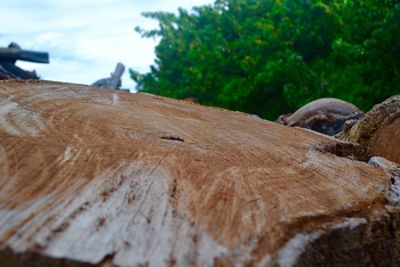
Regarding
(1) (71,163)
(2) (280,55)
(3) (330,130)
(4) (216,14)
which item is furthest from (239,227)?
(4) (216,14)

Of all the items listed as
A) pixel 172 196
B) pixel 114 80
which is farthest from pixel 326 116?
pixel 114 80

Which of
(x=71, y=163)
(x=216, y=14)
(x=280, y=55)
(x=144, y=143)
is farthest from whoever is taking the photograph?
(x=216, y=14)

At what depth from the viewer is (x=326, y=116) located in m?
3.71

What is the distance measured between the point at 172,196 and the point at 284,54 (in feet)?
28.3

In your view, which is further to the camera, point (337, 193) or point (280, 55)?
point (280, 55)

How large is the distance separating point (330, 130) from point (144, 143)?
2.40m

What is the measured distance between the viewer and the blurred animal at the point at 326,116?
360cm

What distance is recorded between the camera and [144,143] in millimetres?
1421

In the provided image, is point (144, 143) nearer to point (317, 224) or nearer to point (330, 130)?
point (317, 224)

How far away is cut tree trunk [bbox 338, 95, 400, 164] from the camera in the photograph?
2305mm

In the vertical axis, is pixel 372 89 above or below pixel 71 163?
above

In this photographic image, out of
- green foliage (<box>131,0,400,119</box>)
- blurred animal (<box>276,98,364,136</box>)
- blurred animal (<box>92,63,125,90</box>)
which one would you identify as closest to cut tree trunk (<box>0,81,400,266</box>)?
blurred animal (<box>276,98,364,136</box>)

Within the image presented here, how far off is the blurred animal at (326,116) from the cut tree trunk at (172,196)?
6.24ft

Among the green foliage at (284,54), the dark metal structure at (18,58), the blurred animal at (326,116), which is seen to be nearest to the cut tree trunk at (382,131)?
the blurred animal at (326,116)
